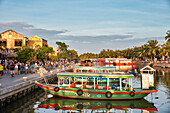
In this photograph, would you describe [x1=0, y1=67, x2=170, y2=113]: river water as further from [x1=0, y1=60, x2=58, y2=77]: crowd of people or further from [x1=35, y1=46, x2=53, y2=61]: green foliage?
[x1=35, y1=46, x2=53, y2=61]: green foliage

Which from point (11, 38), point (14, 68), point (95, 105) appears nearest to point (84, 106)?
point (95, 105)

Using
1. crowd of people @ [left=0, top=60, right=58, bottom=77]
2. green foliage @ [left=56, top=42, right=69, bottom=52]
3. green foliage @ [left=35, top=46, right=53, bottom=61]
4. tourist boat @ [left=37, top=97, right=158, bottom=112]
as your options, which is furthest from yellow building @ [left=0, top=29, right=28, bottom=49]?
tourist boat @ [left=37, top=97, right=158, bottom=112]

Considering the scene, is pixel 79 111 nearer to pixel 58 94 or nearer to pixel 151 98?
pixel 58 94

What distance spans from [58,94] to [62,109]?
12.1 feet

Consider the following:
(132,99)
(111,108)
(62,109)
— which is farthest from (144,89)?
(62,109)

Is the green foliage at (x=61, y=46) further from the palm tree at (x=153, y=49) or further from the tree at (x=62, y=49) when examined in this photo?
the palm tree at (x=153, y=49)

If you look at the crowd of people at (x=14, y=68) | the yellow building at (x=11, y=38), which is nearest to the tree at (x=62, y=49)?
the yellow building at (x=11, y=38)

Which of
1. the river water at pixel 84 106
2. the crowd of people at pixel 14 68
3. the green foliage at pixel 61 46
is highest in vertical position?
the green foliage at pixel 61 46

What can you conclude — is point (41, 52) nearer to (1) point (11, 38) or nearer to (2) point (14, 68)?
(2) point (14, 68)

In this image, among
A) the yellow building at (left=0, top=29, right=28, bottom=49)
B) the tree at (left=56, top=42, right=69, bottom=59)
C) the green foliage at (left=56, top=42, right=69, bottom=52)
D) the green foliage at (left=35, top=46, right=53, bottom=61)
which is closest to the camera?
the green foliage at (left=35, top=46, right=53, bottom=61)

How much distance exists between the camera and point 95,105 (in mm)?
21891

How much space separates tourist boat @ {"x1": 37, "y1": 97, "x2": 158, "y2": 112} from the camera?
2108 cm

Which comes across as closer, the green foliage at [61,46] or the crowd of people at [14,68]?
the crowd of people at [14,68]

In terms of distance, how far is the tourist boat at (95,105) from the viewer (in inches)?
830
